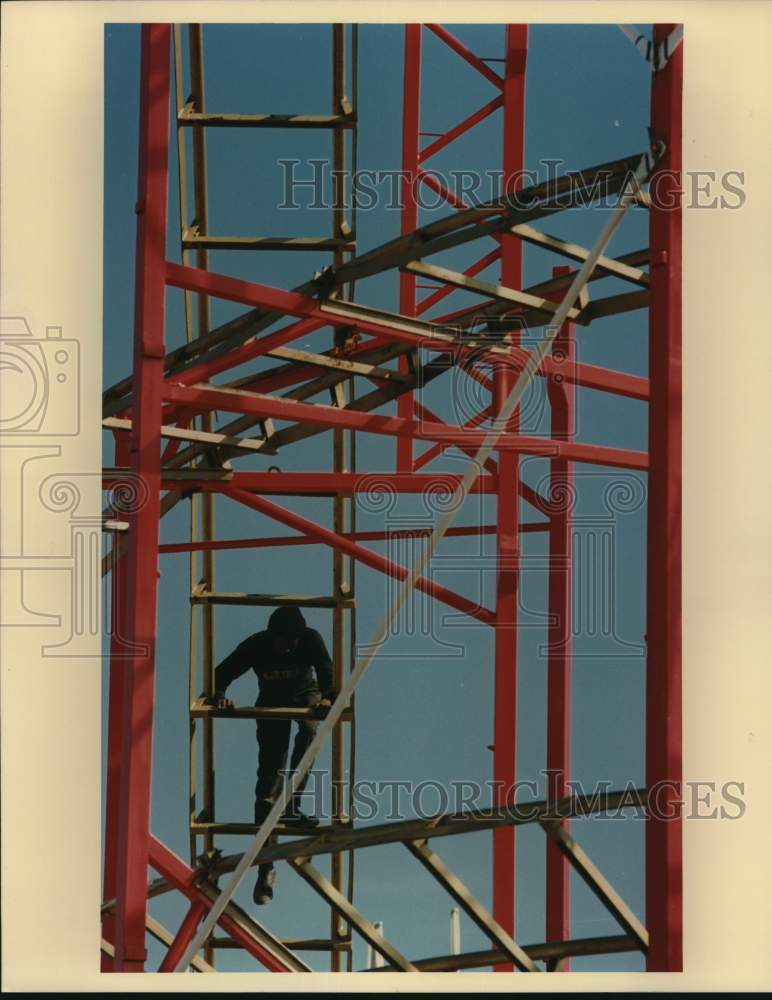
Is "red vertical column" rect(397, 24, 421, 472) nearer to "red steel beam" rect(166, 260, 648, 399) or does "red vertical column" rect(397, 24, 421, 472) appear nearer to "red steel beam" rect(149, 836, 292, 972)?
"red steel beam" rect(166, 260, 648, 399)

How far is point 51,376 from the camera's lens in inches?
317

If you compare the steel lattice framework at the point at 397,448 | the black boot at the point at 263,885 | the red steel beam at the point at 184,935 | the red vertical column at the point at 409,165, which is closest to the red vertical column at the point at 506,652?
the steel lattice framework at the point at 397,448

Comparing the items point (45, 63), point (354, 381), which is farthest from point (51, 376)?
point (354, 381)

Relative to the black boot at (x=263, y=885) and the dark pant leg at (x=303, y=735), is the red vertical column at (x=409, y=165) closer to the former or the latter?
the dark pant leg at (x=303, y=735)

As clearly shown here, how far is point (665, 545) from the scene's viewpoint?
8.02m

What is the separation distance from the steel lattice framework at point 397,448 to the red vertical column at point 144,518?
13mm

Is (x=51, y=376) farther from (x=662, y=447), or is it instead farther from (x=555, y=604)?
(x=555, y=604)

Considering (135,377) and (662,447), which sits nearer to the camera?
(662,447)

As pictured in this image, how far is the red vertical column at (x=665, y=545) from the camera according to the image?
787 centimetres

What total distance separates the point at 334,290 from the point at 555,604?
3.16 meters

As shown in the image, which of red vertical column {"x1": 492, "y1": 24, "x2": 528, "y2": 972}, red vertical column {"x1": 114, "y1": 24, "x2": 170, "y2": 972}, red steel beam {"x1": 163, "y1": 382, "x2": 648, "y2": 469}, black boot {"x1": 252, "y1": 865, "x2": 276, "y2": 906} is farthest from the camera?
black boot {"x1": 252, "y1": 865, "x2": 276, "y2": 906}

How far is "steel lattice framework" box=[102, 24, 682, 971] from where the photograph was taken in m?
8.12

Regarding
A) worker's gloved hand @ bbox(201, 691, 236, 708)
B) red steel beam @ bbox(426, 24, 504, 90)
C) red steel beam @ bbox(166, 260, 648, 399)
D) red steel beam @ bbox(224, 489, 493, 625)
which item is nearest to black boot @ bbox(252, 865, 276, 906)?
worker's gloved hand @ bbox(201, 691, 236, 708)

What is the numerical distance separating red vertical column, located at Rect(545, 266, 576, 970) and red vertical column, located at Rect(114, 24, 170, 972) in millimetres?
3378
